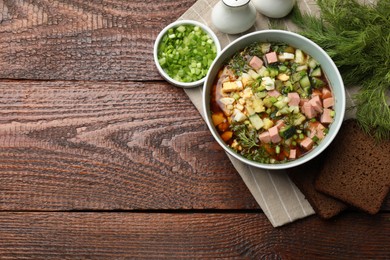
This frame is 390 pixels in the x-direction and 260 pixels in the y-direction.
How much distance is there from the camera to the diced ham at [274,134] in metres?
1.74

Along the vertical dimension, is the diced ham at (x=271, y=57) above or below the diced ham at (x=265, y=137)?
above

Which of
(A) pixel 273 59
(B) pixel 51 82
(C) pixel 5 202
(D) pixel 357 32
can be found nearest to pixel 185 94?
(A) pixel 273 59

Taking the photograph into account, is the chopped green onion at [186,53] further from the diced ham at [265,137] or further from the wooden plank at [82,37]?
the diced ham at [265,137]

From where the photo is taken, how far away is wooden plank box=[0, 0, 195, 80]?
6.29ft

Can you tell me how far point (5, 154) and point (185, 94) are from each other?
0.64 meters

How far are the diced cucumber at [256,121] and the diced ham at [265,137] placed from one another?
0.08 feet

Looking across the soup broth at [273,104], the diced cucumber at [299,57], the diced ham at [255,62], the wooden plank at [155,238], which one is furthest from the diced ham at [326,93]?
the wooden plank at [155,238]

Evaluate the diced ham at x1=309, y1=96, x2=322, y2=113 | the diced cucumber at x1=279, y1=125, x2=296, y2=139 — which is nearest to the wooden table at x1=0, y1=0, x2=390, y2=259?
the diced cucumber at x1=279, y1=125, x2=296, y2=139

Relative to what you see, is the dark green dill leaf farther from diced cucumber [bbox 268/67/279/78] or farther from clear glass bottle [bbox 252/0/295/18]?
clear glass bottle [bbox 252/0/295/18]

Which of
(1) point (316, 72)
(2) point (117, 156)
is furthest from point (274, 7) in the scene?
(2) point (117, 156)

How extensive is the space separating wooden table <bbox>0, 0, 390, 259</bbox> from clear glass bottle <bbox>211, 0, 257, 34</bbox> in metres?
0.17

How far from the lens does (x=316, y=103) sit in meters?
1.74

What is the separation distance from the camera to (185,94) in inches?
74.5

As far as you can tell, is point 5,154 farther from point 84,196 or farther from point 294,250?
point 294,250
